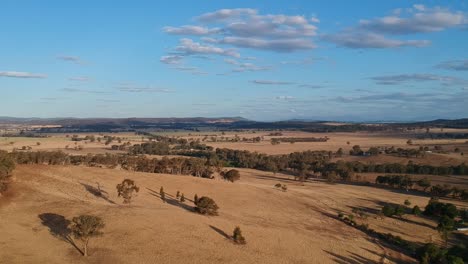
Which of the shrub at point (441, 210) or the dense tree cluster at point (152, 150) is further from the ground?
the dense tree cluster at point (152, 150)

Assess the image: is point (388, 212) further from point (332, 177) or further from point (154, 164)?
point (154, 164)

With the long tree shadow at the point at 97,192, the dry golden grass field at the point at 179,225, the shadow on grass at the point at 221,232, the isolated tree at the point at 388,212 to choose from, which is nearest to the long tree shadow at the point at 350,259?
the dry golden grass field at the point at 179,225

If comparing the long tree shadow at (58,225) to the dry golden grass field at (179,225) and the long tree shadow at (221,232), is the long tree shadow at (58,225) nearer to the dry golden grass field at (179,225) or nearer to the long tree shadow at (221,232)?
the dry golden grass field at (179,225)

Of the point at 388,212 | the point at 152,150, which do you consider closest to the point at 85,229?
the point at 388,212

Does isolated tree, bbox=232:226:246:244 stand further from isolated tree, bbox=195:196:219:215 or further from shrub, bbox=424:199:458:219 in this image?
shrub, bbox=424:199:458:219

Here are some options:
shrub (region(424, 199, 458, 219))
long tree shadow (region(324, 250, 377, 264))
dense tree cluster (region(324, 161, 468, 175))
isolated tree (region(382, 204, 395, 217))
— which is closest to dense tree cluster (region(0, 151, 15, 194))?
long tree shadow (region(324, 250, 377, 264))
